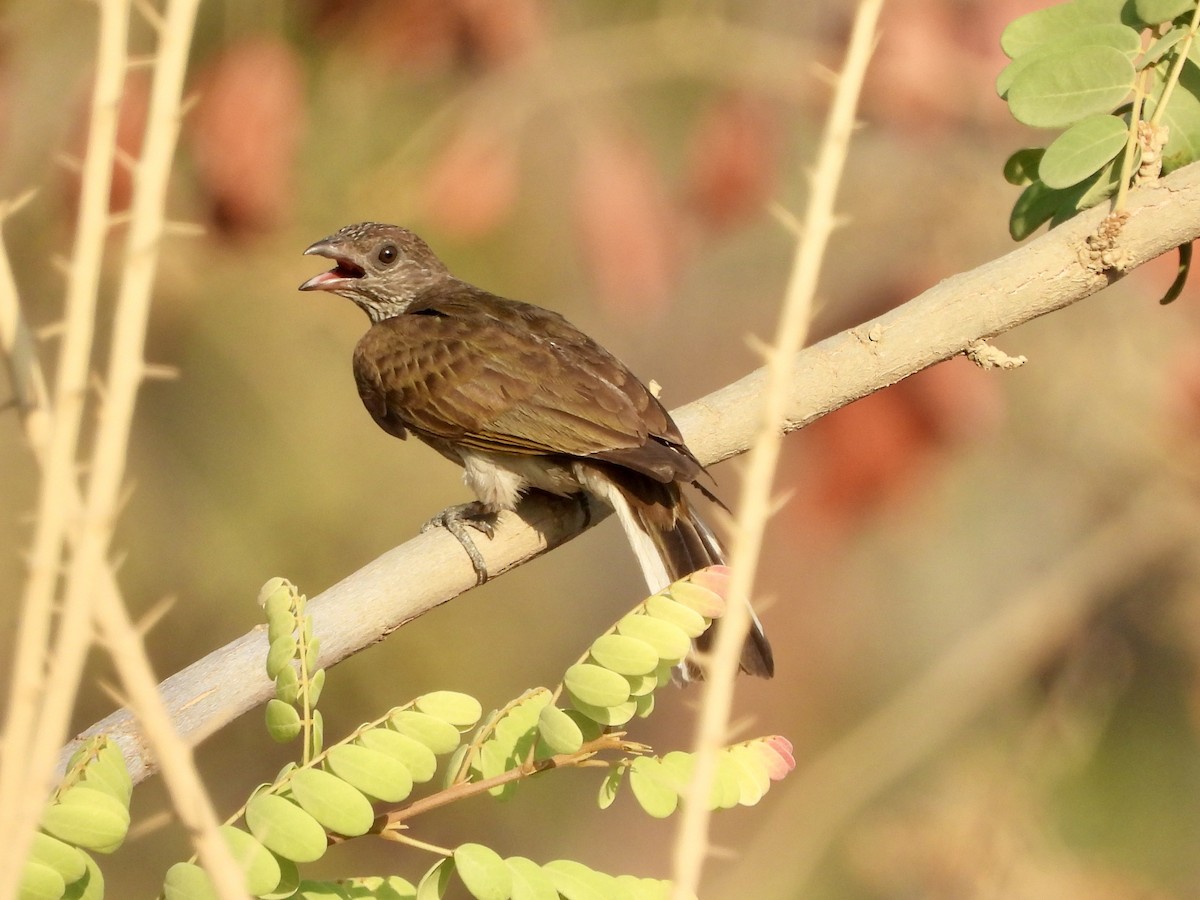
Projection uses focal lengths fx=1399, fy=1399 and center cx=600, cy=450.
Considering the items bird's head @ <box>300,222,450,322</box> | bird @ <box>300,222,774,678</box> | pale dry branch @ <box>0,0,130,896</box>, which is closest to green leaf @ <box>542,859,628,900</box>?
pale dry branch @ <box>0,0,130,896</box>

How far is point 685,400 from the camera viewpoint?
28.8 ft

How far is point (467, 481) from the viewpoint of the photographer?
427cm

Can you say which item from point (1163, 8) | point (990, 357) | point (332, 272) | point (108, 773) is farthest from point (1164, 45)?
point (332, 272)

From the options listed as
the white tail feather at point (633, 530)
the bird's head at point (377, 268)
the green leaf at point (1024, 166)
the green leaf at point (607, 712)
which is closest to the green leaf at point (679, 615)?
the green leaf at point (607, 712)

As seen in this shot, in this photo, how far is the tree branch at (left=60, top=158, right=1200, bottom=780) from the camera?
2545 millimetres

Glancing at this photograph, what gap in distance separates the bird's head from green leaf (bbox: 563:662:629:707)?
380cm

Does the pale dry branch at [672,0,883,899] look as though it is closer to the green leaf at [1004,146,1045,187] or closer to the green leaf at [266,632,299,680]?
the green leaf at [266,632,299,680]

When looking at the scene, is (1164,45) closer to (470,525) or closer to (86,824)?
(470,525)

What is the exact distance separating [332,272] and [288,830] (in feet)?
13.2

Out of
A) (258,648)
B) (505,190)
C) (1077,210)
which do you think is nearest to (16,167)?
(505,190)

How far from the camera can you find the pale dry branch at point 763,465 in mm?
1127

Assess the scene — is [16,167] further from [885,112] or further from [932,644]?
[932,644]

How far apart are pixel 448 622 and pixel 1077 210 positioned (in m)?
5.03

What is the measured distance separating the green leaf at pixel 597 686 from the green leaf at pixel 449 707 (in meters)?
0.16
